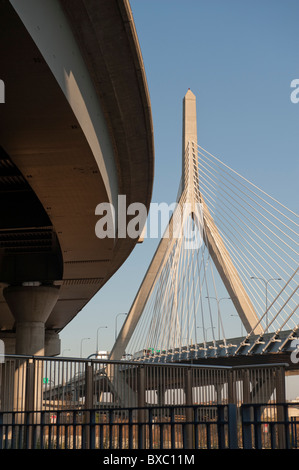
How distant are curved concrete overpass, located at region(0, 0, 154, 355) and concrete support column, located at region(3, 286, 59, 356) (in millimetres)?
5072

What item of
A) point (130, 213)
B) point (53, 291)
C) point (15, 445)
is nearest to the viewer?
point (15, 445)

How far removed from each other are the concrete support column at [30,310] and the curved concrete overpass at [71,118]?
507cm

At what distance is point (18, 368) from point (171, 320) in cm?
2903

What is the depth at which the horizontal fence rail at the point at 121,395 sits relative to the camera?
10703 mm

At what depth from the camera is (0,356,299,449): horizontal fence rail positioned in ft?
35.1

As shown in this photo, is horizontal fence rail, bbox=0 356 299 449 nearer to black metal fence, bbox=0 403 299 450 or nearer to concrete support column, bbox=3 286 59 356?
black metal fence, bbox=0 403 299 450

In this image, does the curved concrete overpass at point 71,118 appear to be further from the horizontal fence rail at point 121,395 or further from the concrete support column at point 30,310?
the concrete support column at point 30,310

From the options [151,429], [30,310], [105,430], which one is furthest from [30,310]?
[151,429]

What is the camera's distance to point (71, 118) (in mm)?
11633
